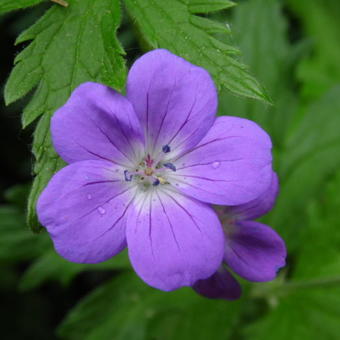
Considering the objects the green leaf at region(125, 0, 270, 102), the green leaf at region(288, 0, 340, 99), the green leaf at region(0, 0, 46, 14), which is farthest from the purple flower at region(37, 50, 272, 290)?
the green leaf at region(288, 0, 340, 99)

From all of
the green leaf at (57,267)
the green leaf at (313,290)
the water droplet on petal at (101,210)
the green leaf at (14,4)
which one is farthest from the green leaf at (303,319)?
the green leaf at (14,4)

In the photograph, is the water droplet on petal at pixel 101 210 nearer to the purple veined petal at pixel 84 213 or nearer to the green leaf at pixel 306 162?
the purple veined petal at pixel 84 213

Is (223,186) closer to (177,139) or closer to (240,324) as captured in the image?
(177,139)

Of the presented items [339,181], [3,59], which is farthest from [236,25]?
[3,59]

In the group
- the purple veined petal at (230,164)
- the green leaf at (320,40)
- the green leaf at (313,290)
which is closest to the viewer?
the purple veined petal at (230,164)

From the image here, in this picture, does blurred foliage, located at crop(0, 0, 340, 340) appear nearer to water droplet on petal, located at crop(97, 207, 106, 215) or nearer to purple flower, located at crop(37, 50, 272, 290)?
purple flower, located at crop(37, 50, 272, 290)

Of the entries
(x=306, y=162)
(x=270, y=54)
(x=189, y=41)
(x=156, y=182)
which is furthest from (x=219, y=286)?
(x=270, y=54)
